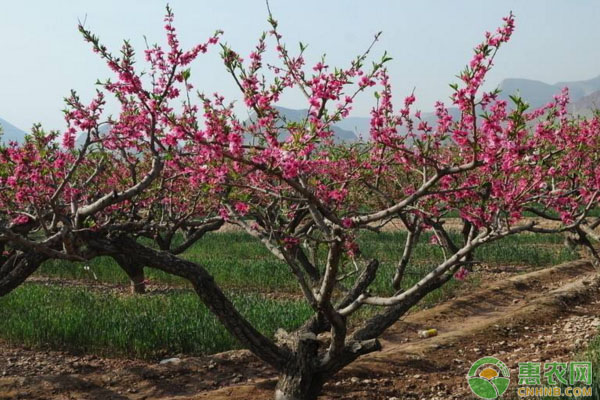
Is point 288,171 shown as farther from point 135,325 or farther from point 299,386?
point 135,325

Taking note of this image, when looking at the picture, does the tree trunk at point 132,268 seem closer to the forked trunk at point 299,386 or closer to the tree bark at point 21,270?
the tree bark at point 21,270

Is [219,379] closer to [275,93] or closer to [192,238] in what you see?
[275,93]

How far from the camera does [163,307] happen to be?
9.88 m

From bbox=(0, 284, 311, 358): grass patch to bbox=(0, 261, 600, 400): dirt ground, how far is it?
0.66 ft

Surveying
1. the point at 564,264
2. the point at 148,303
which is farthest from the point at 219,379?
the point at 564,264

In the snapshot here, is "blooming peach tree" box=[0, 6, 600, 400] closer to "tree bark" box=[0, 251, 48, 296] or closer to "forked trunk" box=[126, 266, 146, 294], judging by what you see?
"tree bark" box=[0, 251, 48, 296]

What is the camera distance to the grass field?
25.5 feet

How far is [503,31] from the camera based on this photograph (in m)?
4.02

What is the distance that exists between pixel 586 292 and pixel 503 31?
27.9ft

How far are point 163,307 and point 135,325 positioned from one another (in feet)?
5.93

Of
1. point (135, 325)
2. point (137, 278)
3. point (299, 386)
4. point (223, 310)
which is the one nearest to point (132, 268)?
point (137, 278)

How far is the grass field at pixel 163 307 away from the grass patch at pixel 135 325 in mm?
13

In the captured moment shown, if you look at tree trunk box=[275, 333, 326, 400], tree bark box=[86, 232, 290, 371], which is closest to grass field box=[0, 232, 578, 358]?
tree bark box=[86, 232, 290, 371]

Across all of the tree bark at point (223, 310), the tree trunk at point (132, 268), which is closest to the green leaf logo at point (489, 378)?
the tree bark at point (223, 310)
